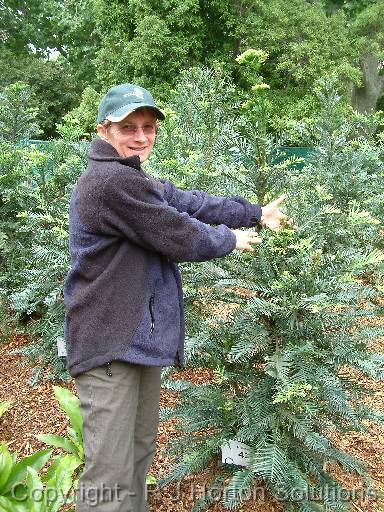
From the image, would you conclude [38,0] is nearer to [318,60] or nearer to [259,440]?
[318,60]

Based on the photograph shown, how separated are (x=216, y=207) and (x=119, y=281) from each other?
64 cm

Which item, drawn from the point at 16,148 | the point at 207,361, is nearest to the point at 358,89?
the point at 16,148

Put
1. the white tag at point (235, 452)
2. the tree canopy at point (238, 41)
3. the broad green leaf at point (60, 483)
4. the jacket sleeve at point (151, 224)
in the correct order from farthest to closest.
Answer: the tree canopy at point (238, 41) → the white tag at point (235, 452) → the broad green leaf at point (60, 483) → the jacket sleeve at point (151, 224)

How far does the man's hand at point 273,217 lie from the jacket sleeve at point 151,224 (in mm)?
366

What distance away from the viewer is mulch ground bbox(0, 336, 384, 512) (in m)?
3.04

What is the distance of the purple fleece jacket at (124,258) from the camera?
2109 mm

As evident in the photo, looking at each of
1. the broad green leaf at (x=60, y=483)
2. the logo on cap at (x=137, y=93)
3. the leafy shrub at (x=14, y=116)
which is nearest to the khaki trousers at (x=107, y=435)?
the broad green leaf at (x=60, y=483)

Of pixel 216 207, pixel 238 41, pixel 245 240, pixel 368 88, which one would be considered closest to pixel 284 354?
pixel 245 240

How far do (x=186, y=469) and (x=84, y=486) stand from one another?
2.21ft

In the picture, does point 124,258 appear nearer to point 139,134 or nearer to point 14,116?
point 139,134

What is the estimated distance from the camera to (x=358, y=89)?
60.1 ft

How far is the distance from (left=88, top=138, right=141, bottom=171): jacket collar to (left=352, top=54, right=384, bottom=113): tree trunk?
16.7 meters

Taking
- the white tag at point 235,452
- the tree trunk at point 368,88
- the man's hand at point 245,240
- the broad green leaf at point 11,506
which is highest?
the tree trunk at point 368,88

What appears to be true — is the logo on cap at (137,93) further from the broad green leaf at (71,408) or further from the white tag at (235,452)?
the broad green leaf at (71,408)
